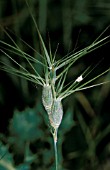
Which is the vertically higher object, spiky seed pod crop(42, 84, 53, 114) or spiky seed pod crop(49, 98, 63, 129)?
spiky seed pod crop(42, 84, 53, 114)

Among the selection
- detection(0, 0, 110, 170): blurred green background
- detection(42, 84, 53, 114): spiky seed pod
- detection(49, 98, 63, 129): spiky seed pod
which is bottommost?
detection(0, 0, 110, 170): blurred green background

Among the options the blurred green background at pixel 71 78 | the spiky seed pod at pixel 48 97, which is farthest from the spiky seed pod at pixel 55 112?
the blurred green background at pixel 71 78

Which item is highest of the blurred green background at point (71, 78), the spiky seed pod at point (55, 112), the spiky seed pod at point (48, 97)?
the spiky seed pod at point (48, 97)

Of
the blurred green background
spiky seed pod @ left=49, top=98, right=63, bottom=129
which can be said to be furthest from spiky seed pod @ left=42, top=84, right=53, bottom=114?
the blurred green background

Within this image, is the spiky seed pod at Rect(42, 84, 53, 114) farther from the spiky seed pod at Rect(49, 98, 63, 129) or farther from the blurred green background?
the blurred green background

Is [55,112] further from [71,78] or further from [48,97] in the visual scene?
[71,78]

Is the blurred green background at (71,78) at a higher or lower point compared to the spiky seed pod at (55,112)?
lower

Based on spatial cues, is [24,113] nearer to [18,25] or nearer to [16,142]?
[16,142]

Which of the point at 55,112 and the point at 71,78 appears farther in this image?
the point at 71,78

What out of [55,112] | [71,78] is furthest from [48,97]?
[71,78]

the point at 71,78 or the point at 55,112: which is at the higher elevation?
the point at 55,112

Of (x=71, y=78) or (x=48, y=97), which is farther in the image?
(x=71, y=78)

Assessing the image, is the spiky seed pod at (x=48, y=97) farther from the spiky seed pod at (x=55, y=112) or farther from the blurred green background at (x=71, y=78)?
the blurred green background at (x=71, y=78)
